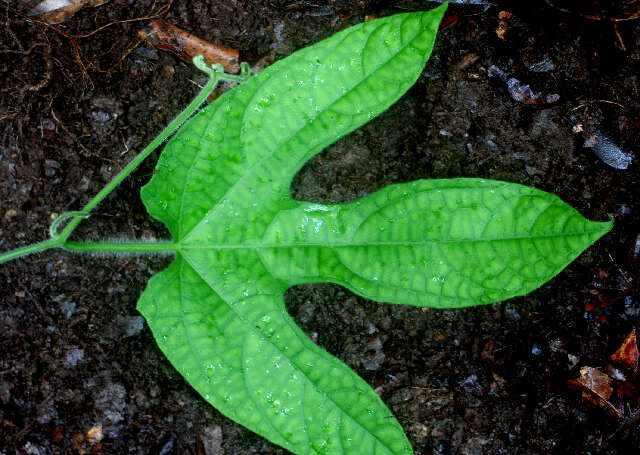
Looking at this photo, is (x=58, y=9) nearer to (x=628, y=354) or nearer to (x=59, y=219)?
(x=59, y=219)

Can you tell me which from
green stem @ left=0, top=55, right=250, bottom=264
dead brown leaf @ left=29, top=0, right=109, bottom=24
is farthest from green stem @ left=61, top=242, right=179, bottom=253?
dead brown leaf @ left=29, top=0, right=109, bottom=24

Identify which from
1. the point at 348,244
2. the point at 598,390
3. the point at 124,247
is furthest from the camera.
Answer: the point at 598,390

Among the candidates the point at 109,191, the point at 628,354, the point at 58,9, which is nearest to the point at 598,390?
the point at 628,354

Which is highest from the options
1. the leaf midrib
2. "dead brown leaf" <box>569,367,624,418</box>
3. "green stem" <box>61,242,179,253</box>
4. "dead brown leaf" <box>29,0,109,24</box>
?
"dead brown leaf" <box>29,0,109,24</box>

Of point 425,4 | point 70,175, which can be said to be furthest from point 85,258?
point 425,4

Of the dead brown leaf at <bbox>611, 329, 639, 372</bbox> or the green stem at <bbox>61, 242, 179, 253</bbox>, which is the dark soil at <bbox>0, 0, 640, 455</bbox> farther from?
the green stem at <bbox>61, 242, 179, 253</bbox>

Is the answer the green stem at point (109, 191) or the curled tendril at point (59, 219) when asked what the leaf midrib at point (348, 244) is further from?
the curled tendril at point (59, 219)
